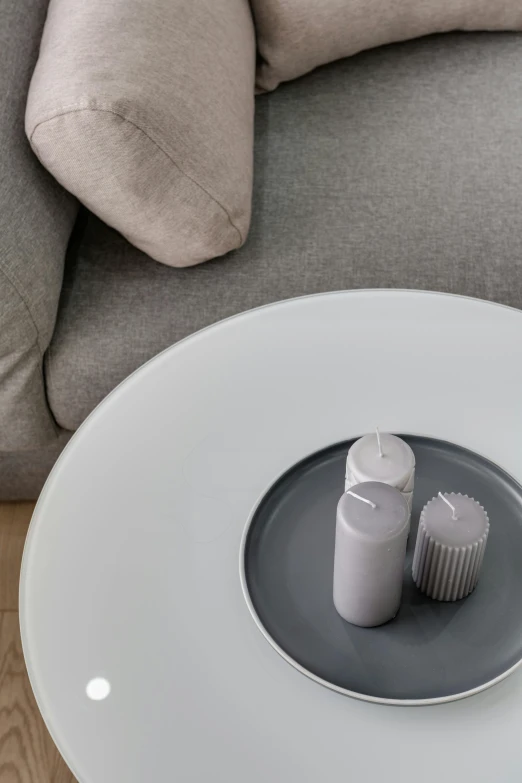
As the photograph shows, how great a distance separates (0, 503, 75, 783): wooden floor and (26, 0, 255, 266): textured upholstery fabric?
55 cm

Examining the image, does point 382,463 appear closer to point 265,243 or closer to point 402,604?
point 402,604

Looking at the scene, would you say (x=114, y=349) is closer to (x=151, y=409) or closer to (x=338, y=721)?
(x=151, y=409)

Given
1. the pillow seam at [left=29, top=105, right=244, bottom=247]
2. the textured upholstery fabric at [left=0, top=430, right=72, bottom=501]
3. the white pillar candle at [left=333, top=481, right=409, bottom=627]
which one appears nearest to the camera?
the white pillar candle at [left=333, top=481, right=409, bottom=627]

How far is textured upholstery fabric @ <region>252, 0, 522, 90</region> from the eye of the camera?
118cm

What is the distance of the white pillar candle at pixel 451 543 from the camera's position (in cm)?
61

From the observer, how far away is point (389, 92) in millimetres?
1224

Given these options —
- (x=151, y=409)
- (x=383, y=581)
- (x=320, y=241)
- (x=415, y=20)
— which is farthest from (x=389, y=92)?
(x=383, y=581)

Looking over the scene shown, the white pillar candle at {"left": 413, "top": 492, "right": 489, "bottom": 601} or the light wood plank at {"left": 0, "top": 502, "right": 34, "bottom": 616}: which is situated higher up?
the white pillar candle at {"left": 413, "top": 492, "right": 489, "bottom": 601}

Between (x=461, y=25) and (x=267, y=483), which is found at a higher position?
(x=461, y=25)

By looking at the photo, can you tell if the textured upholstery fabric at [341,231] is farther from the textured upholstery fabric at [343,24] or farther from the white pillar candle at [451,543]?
the white pillar candle at [451,543]

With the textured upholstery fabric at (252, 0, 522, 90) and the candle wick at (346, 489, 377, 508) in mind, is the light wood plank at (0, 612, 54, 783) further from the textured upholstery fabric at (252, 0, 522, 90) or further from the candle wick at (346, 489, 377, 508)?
the textured upholstery fabric at (252, 0, 522, 90)

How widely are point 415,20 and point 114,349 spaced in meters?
0.70

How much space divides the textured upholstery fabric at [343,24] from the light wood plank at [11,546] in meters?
0.78

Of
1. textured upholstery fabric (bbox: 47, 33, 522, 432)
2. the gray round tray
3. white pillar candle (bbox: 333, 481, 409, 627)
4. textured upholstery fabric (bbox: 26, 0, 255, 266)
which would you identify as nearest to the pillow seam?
textured upholstery fabric (bbox: 26, 0, 255, 266)
